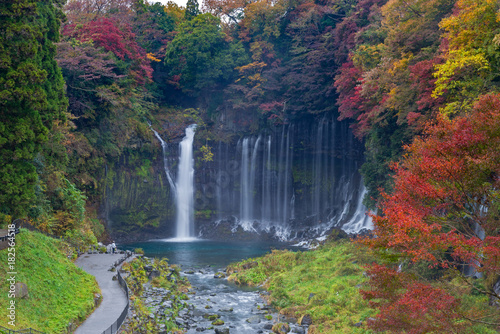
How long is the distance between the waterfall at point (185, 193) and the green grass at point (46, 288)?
928 inches

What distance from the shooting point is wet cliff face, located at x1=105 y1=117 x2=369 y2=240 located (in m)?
Answer: 38.1

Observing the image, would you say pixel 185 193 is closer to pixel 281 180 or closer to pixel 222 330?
pixel 281 180

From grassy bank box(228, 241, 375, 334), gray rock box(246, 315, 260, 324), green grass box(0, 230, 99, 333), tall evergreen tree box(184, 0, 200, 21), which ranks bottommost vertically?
gray rock box(246, 315, 260, 324)

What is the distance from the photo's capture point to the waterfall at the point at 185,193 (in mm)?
40562

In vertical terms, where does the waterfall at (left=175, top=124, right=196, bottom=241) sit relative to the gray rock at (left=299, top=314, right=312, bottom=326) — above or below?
above

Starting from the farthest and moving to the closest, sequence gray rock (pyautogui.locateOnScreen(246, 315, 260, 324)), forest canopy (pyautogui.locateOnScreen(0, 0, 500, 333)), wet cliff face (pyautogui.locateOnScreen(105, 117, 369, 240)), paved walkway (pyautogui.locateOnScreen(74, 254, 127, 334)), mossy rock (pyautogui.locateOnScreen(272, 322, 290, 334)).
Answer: wet cliff face (pyautogui.locateOnScreen(105, 117, 369, 240)) < gray rock (pyautogui.locateOnScreen(246, 315, 260, 324)) < mossy rock (pyautogui.locateOnScreen(272, 322, 290, 334)) < paved walkway (pyautogui.locateOnScreen(74, 254, 127, 334)) < forest canopy (pyautogui.locateOnScreen(0, 0, 500, 333))

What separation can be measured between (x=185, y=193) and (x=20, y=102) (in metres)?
25.2

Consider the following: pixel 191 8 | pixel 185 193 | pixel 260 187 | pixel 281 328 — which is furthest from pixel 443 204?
pixel 191 8

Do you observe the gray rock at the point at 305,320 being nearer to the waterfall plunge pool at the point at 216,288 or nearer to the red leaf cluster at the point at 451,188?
the waterfall plunge pool at the point at 216,288

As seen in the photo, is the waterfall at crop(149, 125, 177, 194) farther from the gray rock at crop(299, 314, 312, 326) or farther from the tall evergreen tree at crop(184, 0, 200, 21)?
the gray rock at crop(299, 314, 312, 326)

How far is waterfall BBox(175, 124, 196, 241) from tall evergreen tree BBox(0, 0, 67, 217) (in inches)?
919

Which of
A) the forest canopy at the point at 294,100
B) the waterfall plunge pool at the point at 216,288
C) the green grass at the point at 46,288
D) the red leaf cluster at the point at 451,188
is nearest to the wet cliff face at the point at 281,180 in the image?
the forest canopy at the point at 294,100

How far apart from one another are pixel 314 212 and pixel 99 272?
25298 millimetres

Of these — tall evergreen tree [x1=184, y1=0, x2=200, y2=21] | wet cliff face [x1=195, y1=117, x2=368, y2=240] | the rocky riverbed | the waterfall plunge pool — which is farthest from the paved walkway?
tall evergreen tree [x1=184, y1=0, x2=200, y2=21]
